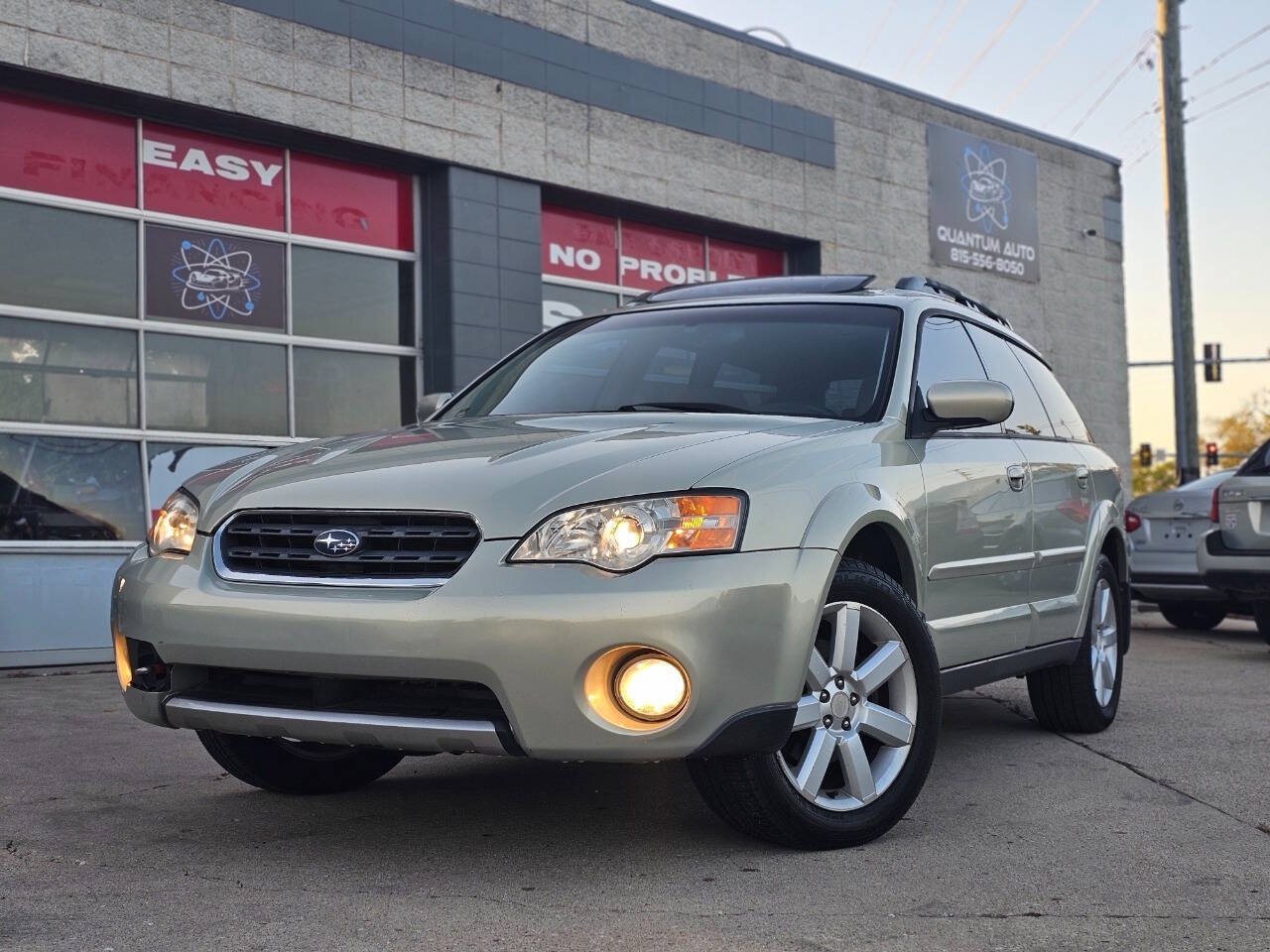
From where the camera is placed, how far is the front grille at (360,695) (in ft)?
12.1

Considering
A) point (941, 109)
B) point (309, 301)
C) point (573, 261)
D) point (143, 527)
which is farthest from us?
point (941, 109)

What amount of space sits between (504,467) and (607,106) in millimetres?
10821

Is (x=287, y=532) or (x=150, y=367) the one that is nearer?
(x=287, y=532)

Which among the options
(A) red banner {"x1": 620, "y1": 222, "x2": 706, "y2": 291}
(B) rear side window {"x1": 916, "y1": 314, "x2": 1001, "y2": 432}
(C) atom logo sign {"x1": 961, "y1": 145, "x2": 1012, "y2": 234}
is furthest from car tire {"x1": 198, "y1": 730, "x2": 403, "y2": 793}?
(C) atom logo sign {"x1": 961, "y1": 145, "x2": 1012, "y2": 234}

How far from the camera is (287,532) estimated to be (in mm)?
3900

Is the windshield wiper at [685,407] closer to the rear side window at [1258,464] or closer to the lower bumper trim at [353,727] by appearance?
the lower bumper trim at [353,727]

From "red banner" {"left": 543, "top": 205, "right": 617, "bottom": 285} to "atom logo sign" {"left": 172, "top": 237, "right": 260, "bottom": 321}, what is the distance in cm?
310

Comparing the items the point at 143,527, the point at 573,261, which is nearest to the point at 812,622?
the point at 143,527

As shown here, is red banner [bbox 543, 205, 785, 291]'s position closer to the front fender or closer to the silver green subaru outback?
the silver green subaru outback

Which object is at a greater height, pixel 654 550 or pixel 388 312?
pixel 388 312

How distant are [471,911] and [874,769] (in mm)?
1314

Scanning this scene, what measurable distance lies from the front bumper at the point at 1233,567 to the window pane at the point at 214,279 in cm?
711

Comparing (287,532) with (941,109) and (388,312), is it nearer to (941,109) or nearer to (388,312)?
(388,312)

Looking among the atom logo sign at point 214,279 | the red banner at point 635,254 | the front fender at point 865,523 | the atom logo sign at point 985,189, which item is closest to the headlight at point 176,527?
the front fender at point 865,523
